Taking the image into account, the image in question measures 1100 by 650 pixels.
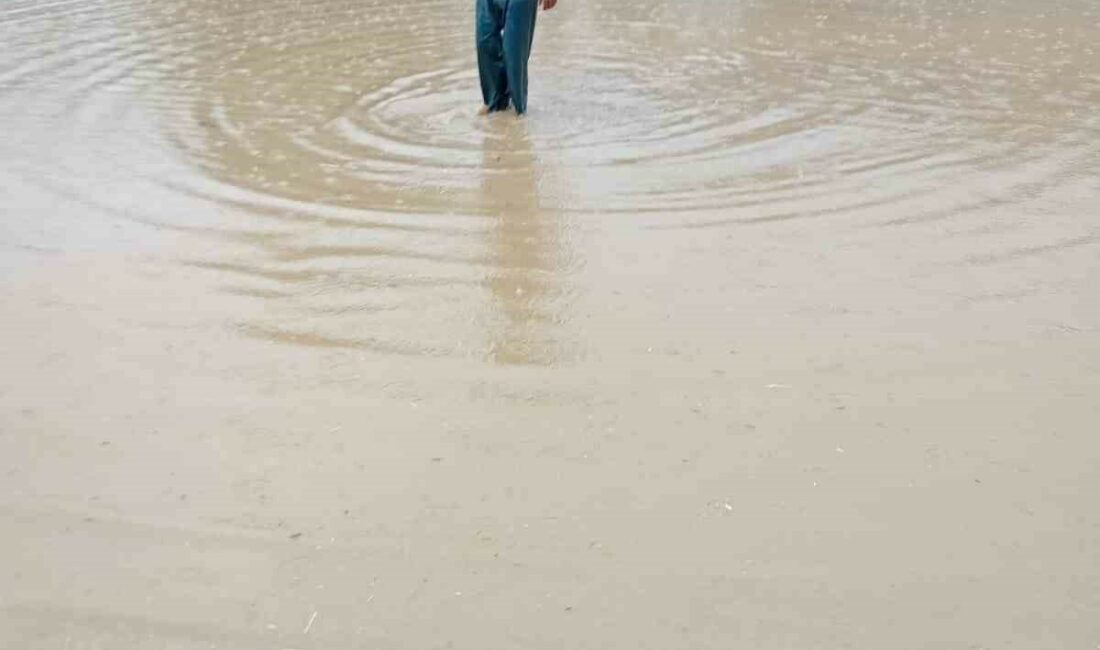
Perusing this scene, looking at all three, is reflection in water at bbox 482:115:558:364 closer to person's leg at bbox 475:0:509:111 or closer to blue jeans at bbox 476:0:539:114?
blue jeans at bbox 476:0:539:114

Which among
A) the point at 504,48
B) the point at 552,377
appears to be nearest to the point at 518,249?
the point at 552,377

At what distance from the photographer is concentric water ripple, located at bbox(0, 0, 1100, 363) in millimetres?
3672

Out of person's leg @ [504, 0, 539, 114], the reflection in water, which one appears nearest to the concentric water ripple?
the reflection in water

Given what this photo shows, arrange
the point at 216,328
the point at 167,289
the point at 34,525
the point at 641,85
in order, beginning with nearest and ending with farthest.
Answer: the point at 34,525
the point at 216,328
the point at 167,289
the point at 641,85

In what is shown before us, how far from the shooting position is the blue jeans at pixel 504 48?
5.74 m

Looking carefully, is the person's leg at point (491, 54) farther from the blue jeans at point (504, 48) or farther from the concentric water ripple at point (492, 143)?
the concentric water ripple at point (492, 143)

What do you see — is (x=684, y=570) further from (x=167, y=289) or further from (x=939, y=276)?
(x=167, y=289)

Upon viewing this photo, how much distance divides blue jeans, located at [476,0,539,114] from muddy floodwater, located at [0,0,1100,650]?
268 mm

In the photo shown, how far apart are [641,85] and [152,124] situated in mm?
2588

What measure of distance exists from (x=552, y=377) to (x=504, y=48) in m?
3.20

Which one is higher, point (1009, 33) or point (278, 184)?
point (278, 184)

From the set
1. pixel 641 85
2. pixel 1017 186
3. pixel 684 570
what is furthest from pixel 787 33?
pixel 684 570

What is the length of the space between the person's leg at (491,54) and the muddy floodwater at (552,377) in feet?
0.95

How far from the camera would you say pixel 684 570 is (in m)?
2.20
